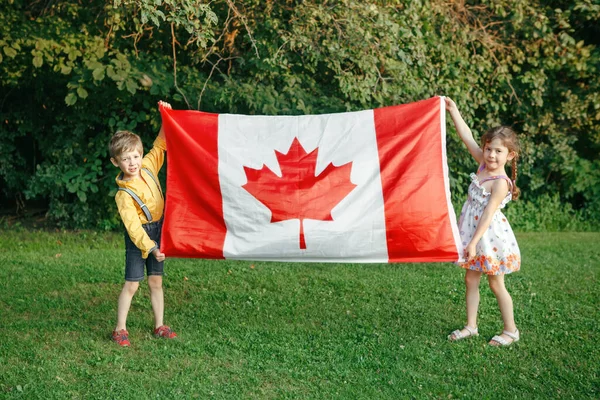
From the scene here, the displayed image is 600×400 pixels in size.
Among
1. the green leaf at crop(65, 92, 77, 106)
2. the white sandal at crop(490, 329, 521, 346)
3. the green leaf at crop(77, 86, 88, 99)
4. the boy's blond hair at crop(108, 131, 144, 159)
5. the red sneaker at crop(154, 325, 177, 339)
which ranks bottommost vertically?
the white sandal at crop(490, 329, 521, 346)

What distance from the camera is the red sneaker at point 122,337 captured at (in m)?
4.74

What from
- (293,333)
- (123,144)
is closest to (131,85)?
(123,144)

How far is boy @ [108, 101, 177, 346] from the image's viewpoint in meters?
4.50

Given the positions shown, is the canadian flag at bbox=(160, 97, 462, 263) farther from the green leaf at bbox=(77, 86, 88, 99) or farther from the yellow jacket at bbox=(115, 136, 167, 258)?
the green leaf at bbox=(77, 86, 88, 99)

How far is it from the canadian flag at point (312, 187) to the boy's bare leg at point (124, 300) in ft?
1.27

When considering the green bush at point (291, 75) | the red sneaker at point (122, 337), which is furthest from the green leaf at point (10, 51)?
the red sneaker at point (122, 337)

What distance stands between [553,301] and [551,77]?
4.81m

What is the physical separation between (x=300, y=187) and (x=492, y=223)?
1.34m

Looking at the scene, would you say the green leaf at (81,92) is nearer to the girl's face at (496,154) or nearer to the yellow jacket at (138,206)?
the yellow jacket at (138,206)

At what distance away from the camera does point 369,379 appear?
419 centimetres

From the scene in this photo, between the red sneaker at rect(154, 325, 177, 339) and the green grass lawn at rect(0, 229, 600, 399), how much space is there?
0.08 metres

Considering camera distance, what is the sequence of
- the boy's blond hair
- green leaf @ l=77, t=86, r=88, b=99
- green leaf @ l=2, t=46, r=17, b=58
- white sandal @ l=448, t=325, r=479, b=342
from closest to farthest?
the boy's blond hair
white sandal @ l=448, t=325, r=479, b=342
green leaf @ l=77, t=86, r=88, b=99
green leaf @ l=2, t=46, r=17, b=58

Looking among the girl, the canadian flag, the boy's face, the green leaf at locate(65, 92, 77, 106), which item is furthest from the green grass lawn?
the green leaf at locate(65, 92, 77, 106)

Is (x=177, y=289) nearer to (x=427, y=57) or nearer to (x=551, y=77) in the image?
(x=427, y=57)
